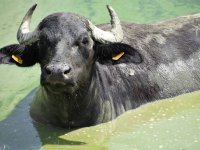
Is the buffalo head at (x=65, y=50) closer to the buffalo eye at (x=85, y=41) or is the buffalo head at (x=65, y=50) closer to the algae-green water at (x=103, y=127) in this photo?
the buffalo eye at (x=85, y=41)

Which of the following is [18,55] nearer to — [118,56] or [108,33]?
[108,33]

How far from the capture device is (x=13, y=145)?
24.6 feet

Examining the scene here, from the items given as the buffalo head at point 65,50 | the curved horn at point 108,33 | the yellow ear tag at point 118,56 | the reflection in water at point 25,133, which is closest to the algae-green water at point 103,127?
the reflection in water at point 25,133

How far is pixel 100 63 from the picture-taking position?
316 inches

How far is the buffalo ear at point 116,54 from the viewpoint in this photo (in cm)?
786

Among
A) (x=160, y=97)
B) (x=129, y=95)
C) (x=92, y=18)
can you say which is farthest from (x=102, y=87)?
(x=92, y=18)

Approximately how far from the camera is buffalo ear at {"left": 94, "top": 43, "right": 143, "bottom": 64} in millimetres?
7863

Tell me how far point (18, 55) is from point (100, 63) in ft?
3.68

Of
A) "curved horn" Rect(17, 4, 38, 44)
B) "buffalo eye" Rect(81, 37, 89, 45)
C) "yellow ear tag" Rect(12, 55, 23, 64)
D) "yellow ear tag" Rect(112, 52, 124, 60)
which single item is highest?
"curved horn" Rect(17, 4, 38, 44)

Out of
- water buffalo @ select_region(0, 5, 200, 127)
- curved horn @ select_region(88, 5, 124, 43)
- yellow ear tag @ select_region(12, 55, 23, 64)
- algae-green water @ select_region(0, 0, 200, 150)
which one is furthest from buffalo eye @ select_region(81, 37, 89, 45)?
algae-green water @ select_region(0, 0, 200, 150)

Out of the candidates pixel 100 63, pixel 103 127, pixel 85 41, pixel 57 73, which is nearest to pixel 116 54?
pixel 100 63

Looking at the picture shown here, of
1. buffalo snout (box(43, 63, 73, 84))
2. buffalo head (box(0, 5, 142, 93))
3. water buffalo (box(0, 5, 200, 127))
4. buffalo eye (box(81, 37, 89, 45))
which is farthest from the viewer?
buffalo eye (box(81, 37, 89, 45))

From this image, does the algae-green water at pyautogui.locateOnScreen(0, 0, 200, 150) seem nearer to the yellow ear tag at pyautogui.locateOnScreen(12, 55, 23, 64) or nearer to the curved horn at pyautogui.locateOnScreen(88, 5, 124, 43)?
the yellow ear tag at pyautogui.locateOnScreen(12, 55, 23, 64)

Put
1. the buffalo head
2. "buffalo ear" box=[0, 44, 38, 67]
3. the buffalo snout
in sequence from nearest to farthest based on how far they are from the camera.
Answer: the buffalo snout
the buffalo head
"buffalo ear" box=[0, 44, 38, 67]
